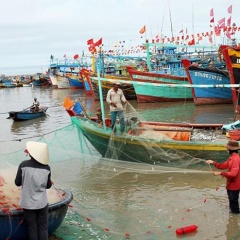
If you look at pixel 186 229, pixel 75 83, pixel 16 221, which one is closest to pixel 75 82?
pixel 75 83

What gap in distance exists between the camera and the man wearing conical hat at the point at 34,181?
432 cm

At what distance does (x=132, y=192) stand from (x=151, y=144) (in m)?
1.48

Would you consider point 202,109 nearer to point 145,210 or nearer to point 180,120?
point 180,120

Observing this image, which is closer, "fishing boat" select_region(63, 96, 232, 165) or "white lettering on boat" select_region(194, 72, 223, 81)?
"fishing boat" select_region(63, 96, 232, 165)

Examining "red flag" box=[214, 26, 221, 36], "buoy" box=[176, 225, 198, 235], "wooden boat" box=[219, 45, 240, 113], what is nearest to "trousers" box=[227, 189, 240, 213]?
"buoy" box=[176, 225, 198, 235]

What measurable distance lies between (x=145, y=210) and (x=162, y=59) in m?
29.9

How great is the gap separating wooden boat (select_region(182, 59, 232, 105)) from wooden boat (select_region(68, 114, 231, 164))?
1286 cm

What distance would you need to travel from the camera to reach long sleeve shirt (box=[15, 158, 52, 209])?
4.32m

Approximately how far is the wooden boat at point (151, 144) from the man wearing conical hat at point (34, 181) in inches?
172

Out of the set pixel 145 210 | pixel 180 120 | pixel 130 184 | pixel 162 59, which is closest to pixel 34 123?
pixel 180 120

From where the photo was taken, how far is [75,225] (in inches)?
228

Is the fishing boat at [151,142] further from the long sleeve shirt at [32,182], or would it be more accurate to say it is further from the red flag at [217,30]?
the red flag at [217,30]

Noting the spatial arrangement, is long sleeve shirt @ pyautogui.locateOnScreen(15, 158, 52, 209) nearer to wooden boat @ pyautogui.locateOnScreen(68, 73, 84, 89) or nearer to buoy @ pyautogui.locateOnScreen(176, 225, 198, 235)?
buoy @ pyautogui.locateOnScreen(176, 225, 198, 235)

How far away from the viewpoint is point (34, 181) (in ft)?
14.2
